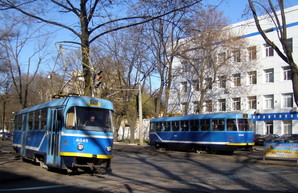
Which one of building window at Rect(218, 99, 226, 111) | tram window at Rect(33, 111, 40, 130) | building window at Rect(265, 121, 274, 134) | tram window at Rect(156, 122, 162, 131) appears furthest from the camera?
building window at Rect(218, 99, 226, 111)

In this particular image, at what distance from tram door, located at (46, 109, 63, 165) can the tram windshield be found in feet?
1.48

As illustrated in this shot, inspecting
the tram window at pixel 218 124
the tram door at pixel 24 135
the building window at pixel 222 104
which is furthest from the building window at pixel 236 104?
the tram door at pixel 24 135

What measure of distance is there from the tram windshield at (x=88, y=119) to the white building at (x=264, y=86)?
28.7 metres

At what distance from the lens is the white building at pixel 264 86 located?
41.0 metres

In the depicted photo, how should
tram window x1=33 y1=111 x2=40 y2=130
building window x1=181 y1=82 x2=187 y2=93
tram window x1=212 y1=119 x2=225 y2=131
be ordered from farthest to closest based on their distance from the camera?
building window x1=181 y1=82 x2=187 y2=93
tram window x1=212 y1=119 x2=225 y2=131
tram window x1=33 y1=111 x2=40 y2=130

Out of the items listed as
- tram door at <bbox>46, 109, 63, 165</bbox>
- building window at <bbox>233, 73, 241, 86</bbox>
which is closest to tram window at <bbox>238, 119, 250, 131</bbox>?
tram door at <bbox>46, 109, 63, 165</bbox>

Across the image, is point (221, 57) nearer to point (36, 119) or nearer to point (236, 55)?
point (236, 55)

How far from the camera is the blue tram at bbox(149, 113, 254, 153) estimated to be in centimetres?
2456

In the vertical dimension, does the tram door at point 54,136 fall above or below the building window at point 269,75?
below

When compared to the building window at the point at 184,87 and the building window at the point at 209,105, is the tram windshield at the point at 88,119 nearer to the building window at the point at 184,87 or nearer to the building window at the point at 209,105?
the building window at the point at 209,105

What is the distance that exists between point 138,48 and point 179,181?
Result: 2861 cm

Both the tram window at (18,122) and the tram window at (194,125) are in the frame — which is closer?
the tram window at (18,122)

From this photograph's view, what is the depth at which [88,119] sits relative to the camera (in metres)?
12.2

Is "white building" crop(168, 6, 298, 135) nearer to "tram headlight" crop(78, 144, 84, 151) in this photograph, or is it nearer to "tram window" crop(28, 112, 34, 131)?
"tram window" crop(28, 112, 34, 131)
